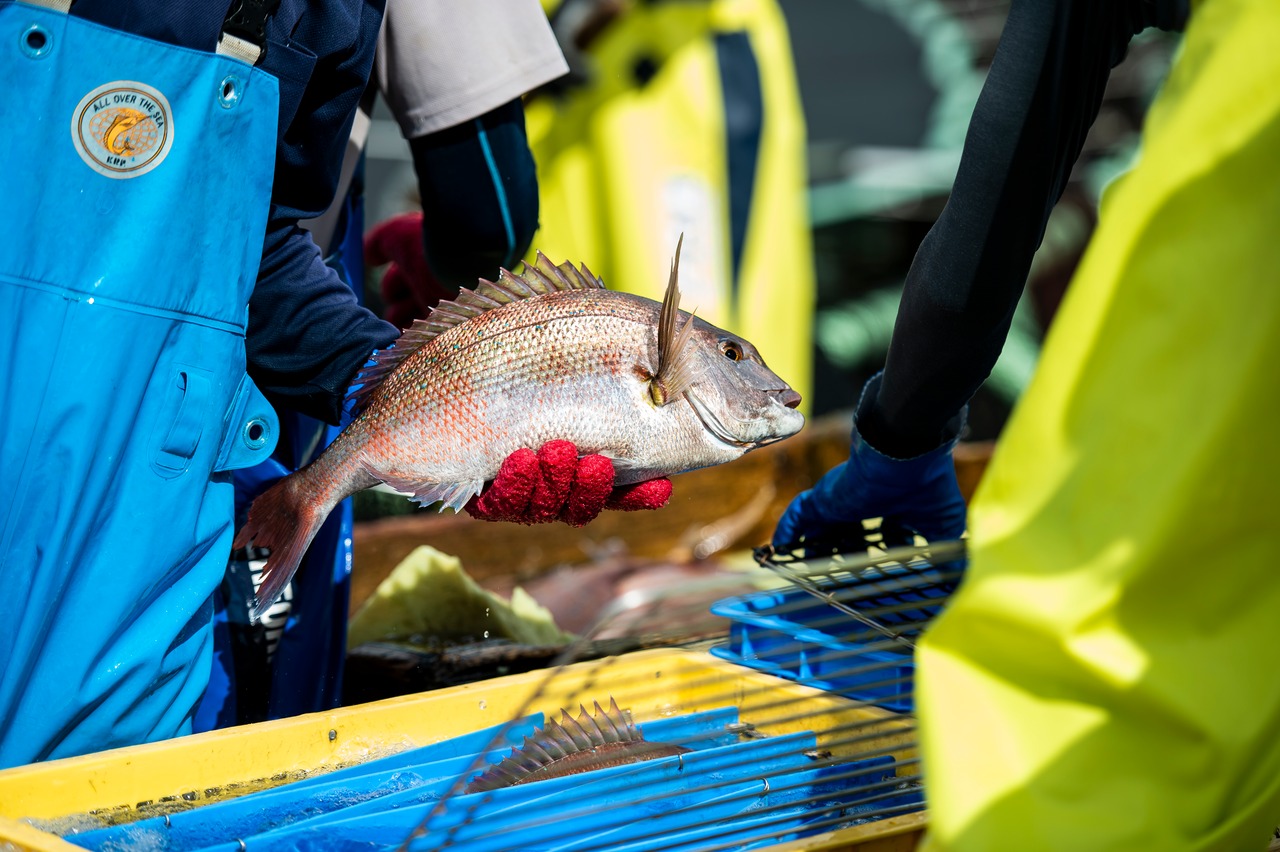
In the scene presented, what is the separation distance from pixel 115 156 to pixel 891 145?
573 centimetres

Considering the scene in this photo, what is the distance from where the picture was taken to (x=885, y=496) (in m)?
2.09

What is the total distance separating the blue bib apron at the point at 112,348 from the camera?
1.45 m

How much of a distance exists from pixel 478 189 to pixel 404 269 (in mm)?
438

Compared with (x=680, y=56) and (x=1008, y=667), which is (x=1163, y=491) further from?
(x=680, y=56)

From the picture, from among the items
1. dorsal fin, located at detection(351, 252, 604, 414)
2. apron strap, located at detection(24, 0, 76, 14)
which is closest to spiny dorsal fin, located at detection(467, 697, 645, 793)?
dorsal fin, located at detection(351, 252, 604, 414)

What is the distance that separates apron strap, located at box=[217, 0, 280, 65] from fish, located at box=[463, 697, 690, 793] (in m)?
1.03

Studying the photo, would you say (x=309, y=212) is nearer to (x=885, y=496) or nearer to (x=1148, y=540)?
(x=885, y=496)

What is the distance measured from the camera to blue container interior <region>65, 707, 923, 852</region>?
1441 millimetres

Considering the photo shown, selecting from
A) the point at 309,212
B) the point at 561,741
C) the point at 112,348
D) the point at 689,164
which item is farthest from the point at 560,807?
the point at 689,164

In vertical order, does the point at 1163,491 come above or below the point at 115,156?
below

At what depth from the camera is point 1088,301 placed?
94 centimetres

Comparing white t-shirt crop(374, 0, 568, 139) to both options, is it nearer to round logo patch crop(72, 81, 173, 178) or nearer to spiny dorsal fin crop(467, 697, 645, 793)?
round logo patch crop(72, 81, 173, 178)

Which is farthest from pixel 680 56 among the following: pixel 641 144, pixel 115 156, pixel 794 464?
pixel 115 156

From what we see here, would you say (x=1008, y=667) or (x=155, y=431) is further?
(x=155, y=431)
